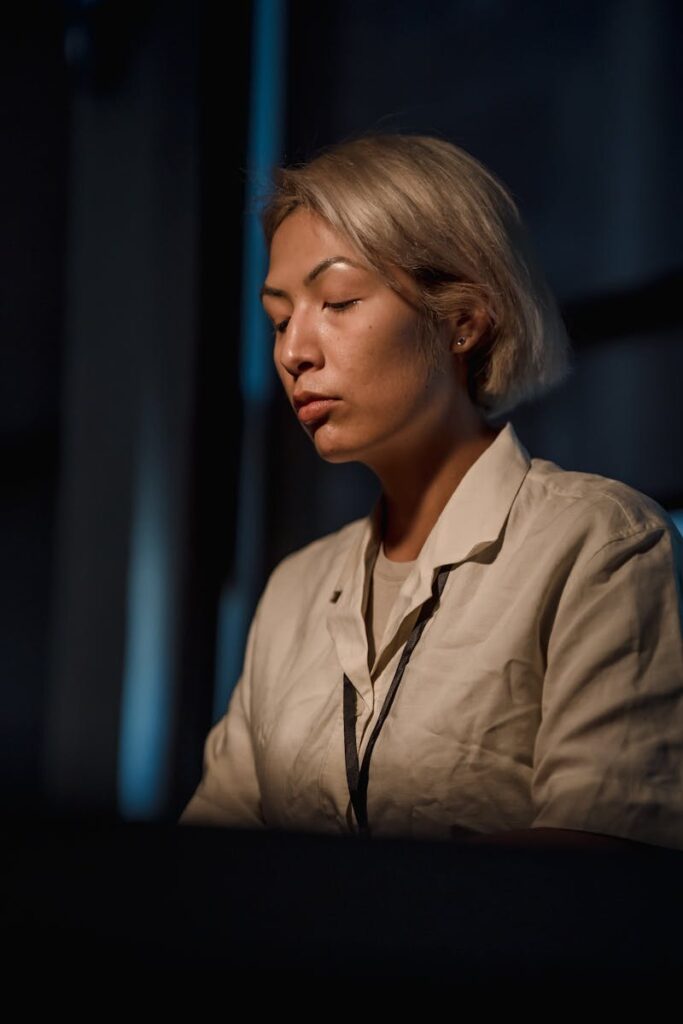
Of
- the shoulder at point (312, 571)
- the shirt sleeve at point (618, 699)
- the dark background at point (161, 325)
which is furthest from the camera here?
the dark background at point (161, 325)

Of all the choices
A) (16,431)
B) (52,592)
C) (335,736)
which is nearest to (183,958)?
(335,736)

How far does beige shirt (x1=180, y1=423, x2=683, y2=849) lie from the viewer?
1.09 meters

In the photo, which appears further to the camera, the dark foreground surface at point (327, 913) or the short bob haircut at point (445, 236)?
the short bob haircut at point (445, 236)

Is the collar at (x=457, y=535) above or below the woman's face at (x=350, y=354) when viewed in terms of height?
below

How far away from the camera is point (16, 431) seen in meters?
2.86

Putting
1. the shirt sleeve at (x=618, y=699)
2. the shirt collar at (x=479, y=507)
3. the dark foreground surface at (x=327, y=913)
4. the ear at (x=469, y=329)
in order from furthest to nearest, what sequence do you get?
the ear at (x=469, y=329)
the shirt collar at (x=479, y=507)
the shirt sleeve at (x=618, y=699)
the dark foreground surface at (x=327, y=913)

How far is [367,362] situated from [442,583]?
0.27m

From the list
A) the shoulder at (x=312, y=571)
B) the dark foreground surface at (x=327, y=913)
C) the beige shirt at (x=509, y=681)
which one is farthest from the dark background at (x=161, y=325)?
the dark foreground surface at (x=327, y=913)

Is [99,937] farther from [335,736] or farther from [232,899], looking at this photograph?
[335,736]

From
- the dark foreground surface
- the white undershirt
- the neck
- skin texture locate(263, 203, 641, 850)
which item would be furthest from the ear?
the dark foreground surface

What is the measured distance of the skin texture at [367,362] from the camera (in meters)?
1.37

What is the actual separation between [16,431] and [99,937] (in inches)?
104

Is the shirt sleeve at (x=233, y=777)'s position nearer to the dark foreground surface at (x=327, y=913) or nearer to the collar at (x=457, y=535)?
the collar at (x=457, y=535)

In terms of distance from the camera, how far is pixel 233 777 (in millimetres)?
1534
